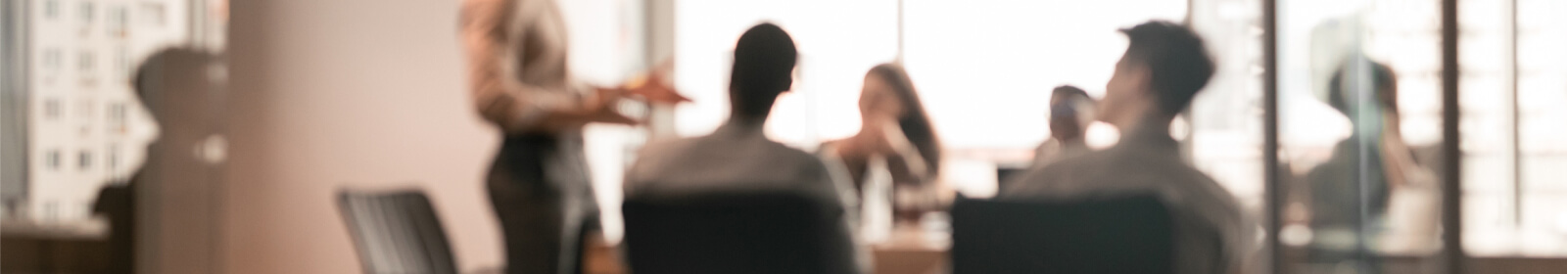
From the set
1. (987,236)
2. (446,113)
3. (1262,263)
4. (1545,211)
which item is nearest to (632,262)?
(987,236)

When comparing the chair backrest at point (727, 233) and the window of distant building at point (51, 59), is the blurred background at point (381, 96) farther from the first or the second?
the chair backrest at point (727, 233)

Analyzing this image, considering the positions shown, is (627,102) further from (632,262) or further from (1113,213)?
(1113,213)

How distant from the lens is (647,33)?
619 cm

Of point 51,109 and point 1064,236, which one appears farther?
point 51,109

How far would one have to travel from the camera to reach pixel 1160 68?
6.82 feet

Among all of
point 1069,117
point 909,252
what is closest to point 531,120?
point 909,252

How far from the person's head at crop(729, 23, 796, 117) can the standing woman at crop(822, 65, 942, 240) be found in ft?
1.73

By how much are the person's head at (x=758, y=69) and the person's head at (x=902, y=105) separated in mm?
926

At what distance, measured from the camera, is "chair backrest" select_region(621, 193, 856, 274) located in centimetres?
182

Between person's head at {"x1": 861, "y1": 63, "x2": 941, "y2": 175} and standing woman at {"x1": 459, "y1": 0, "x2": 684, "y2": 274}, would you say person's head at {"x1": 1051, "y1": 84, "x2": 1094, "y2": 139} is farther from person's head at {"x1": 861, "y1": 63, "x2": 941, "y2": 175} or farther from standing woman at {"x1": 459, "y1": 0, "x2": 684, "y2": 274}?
standing woman at {"x1": 459, "y1": 0, "x2": 684, "y2": 274}

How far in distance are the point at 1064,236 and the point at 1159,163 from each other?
1.32 feet

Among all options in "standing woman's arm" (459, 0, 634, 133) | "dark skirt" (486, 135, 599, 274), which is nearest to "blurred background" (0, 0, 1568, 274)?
"dark skirt" (486, 135, 599, 274)

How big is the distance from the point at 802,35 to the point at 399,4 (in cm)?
191

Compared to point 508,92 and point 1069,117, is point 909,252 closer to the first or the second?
point 1069,117
